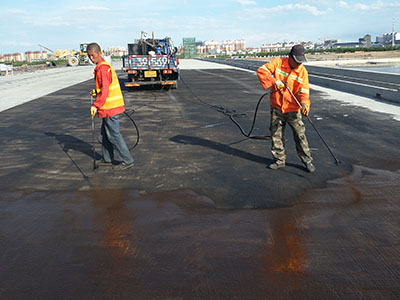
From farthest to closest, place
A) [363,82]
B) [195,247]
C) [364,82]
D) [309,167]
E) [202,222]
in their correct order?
[363,82], [364,82], [309,167], [202,222], [195,247]

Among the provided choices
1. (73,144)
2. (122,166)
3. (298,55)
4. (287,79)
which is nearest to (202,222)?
(122,166)

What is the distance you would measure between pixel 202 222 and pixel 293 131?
90.2 inches

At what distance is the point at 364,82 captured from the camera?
1444 centimetres

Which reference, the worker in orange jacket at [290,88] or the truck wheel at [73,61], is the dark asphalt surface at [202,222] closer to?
the worker in orange jacket at [290,88]

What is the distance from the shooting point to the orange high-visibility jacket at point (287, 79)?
4.95 meters

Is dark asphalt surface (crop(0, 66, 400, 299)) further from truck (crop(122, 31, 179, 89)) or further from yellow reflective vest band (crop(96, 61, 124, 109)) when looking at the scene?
truck (crop(122, 31, 179, 89))

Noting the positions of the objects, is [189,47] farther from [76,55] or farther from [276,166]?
[276,166]

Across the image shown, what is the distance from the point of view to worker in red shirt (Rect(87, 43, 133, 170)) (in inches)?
207

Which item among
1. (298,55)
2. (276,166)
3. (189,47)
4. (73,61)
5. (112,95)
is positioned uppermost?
(189,47)

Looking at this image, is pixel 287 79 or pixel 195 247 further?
pixel 287 79

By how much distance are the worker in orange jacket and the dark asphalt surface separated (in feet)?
2.12

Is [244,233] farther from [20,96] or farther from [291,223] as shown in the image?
[20,96]

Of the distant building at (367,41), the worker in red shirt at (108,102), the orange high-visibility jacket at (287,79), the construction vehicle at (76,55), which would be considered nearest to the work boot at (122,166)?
the worker in red shirt at (108,102)

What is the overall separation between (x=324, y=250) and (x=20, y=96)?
1670 centimetres
